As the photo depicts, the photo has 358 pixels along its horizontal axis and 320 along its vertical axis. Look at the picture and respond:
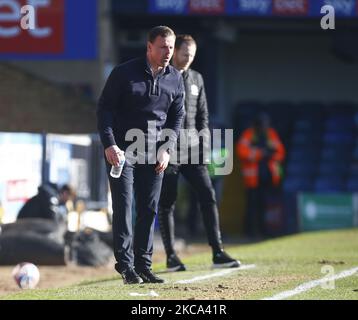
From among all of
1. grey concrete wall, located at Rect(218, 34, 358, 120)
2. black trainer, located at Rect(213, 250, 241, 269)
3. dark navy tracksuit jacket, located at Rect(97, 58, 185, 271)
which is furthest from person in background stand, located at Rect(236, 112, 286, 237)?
dark navy tracksuit jacket, located at Rect(97, 58, 185, 271)

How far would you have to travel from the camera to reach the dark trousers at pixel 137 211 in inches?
342

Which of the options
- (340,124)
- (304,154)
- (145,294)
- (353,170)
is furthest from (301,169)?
(145,294)

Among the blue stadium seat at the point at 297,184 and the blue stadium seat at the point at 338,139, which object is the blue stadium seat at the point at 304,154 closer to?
the blue stadium seat at the point at 338,139

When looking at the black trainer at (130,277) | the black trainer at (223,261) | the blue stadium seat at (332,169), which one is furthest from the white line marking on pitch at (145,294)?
the blue stadium seat at (332,169)

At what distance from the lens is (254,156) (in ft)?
61.6

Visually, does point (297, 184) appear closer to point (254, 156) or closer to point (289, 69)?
point (254, 156)

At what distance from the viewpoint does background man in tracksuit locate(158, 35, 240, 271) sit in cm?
1000

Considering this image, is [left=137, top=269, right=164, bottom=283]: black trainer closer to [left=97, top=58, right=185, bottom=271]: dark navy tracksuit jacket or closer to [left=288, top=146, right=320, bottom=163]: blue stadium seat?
[left=97, top=58, right=185, bottom=271]: dark navy tracksuit jacket

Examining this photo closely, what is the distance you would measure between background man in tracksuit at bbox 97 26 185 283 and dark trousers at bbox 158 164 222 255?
3.91 ft

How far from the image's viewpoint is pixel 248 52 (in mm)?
24297

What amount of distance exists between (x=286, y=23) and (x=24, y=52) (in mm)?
5706

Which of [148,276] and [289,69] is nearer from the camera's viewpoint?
[148,276]

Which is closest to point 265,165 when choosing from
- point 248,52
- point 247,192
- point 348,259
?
point 247,192

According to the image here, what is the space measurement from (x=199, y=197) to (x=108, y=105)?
206cm
